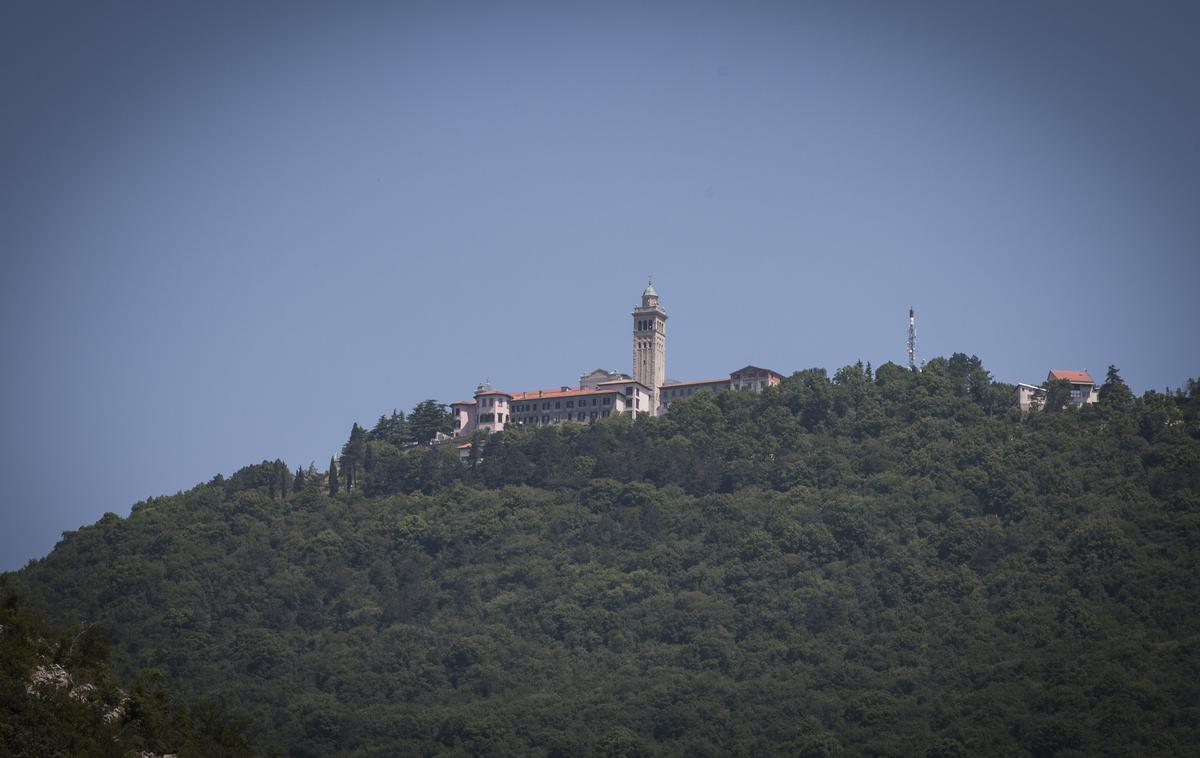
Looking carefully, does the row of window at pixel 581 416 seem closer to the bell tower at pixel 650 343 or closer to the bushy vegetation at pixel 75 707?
the bell tower at pixel 650 343

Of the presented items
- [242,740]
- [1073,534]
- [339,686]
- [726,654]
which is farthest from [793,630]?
[242,740]

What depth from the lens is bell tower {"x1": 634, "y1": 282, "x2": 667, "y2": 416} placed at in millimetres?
144500

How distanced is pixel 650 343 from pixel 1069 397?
2910cm

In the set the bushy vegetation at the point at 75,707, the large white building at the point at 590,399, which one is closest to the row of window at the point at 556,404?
the large white building at the point at 590,399

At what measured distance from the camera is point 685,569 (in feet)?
393

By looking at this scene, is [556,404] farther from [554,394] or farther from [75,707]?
[75,707]

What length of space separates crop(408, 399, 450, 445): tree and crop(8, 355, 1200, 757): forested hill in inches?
160

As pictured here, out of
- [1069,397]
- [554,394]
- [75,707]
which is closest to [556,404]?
[554,394]

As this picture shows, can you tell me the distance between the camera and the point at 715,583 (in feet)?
385

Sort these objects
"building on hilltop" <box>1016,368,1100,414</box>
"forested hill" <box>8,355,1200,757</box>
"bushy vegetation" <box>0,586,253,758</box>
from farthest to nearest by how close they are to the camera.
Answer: "building on hilltop" <box>1016,368,1100,414</box>
"forested hill" <box>8,355,1200,757</box>
"bushy vegetation" <box>0,586,253,758</box>

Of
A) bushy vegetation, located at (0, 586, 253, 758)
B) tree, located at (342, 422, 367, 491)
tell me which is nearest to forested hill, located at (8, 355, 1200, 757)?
tree, located at (342, 422, 367, 491)

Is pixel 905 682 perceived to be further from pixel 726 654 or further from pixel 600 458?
pixel 600 458

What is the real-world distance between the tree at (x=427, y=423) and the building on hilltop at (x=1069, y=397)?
37.4 meters

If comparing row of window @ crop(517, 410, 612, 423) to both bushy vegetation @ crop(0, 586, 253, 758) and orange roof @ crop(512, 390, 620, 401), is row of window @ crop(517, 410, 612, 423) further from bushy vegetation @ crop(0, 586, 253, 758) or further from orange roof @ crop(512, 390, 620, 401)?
bushy vegetation @ crop(0, 586, 253, 758)
